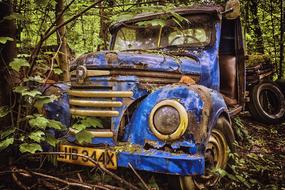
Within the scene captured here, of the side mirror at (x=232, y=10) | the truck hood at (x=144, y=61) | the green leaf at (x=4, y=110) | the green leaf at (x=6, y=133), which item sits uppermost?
the side mirror at (x=232, y=10)

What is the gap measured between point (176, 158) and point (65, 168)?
136 centimetres

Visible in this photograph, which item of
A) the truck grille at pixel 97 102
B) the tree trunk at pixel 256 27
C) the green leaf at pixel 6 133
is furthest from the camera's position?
the tree trunk at pixel 256 27

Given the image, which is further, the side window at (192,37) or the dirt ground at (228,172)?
the side window at (192,37)

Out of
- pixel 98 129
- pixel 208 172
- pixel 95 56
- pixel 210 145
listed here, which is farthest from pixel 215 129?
pixel 95 56

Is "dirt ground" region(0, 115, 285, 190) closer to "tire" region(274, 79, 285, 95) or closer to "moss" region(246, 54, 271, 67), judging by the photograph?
"tire" region(274, 79, 285, 95)

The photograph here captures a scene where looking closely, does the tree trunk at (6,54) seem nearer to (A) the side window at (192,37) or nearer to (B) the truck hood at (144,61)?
(B) the truck hood at (144,61)

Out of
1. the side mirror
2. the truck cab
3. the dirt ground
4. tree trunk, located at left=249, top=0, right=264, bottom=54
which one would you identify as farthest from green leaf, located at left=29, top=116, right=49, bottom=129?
tree trunk, located at left=249, top=0, right=264, bottom=54

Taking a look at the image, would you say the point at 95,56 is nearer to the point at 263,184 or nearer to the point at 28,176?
the point at 28,176

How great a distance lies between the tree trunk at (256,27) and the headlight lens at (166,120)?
28.2ft

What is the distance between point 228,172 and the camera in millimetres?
3891

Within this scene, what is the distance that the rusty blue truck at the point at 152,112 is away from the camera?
9.66 feet

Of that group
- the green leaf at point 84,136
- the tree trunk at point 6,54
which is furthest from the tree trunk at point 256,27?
the tree trunk at point 6,54

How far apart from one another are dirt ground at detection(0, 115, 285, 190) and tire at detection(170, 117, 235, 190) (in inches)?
4.8

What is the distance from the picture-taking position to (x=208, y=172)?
331 centimetres
